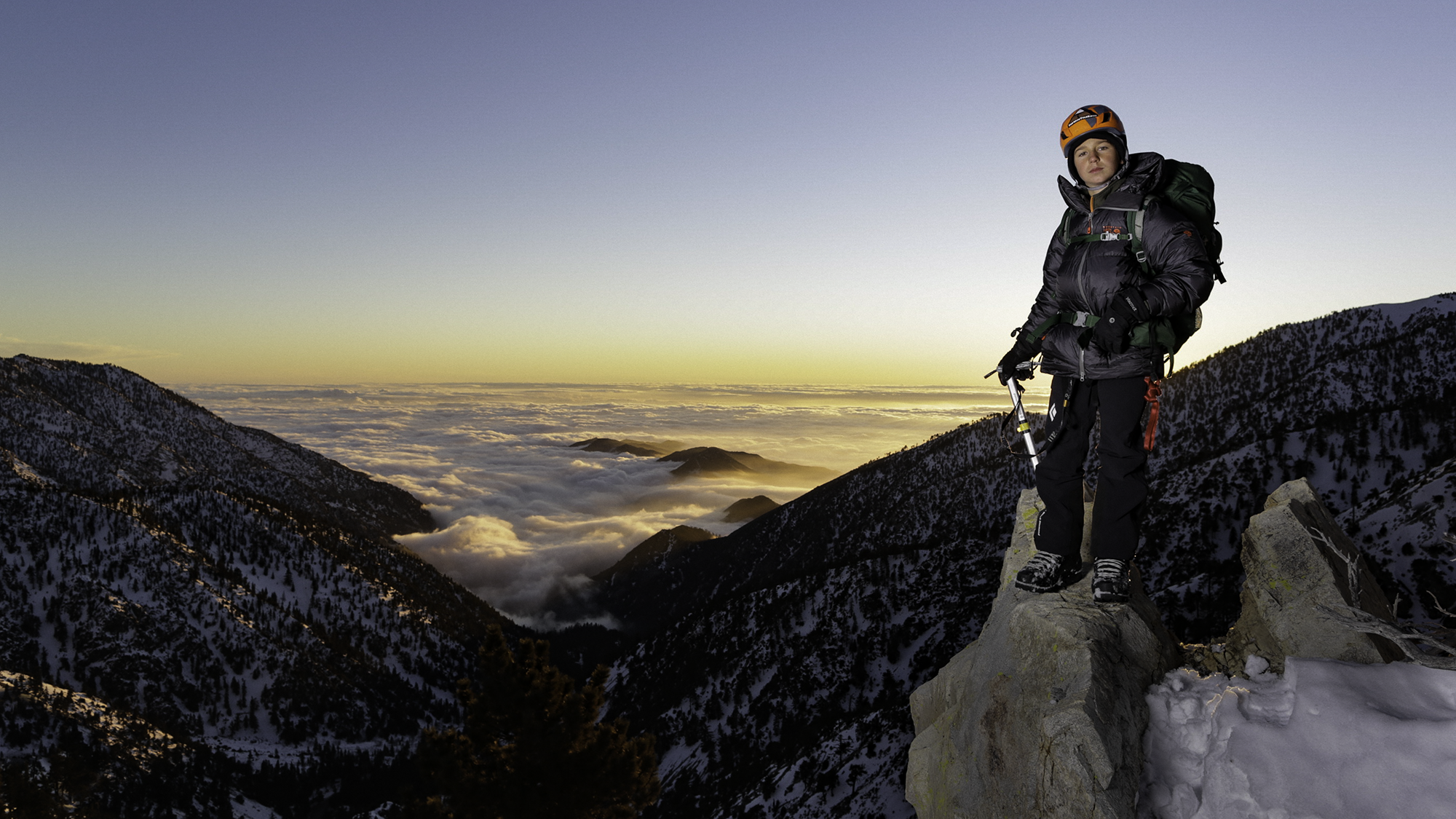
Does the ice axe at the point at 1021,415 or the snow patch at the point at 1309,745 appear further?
the ice axe at the point at 1021,415

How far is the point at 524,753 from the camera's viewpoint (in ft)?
93.7

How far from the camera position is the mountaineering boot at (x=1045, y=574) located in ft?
24.8

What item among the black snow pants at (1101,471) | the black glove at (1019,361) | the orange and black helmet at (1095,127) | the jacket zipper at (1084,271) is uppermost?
the orange and black helmet at (1095,127)

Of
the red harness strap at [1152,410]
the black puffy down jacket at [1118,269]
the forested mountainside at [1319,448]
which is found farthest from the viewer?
the forested mountainside at [1319,448]

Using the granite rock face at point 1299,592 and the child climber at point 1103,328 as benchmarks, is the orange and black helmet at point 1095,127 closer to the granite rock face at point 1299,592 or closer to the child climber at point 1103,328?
the child climber at point 1103,328

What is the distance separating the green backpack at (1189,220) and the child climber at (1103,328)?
42 millimetres

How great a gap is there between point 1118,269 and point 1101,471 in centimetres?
202

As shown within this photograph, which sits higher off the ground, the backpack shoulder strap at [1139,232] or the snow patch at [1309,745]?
the backpack shoulder strap at [1139,232]

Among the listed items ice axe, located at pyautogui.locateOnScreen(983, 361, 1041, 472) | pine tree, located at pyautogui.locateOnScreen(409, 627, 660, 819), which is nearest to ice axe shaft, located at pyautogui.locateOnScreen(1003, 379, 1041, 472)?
ice axe, located at pyautogui.locateOnScreen(983, 361, 1041, 472)

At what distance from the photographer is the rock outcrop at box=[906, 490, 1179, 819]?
5609mm

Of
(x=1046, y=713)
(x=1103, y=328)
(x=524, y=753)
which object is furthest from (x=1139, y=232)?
(x=524, y=753)

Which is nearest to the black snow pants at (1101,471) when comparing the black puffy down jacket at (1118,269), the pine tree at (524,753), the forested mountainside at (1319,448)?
the black puffy down jacket at (1118,269)

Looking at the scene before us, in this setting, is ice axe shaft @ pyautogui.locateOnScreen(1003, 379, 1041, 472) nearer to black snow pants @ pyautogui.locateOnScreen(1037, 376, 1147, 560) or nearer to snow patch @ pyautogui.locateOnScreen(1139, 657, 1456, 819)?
black snow pants @ pyautogui.locateOnScreen(1037, 376, 1147, 560)

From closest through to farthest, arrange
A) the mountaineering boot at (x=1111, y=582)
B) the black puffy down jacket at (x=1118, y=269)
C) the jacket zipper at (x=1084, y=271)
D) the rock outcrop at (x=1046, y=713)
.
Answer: the rock outcrop at (x=1046, y=713), the black puffy down jacket at (x=1118, y=269), the jacket zipper at (x=1084, y=271), the mountaineering boot at (x=1111, y=582)
